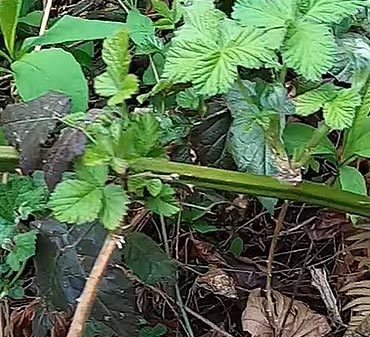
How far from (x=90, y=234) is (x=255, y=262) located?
399mm

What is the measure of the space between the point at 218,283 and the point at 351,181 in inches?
12.9

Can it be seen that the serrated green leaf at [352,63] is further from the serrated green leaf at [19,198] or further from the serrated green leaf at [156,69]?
the serrated green leaf at [19,198]

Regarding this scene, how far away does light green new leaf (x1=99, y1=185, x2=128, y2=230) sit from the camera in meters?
0.71

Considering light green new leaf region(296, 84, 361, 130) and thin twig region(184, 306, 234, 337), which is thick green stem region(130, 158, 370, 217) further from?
thin twig region(184, 306, 234, 337)

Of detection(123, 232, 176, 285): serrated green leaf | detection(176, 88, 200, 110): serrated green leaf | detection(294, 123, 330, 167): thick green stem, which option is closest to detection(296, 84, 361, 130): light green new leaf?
detection(294, 123, 330, 167): thick green stem

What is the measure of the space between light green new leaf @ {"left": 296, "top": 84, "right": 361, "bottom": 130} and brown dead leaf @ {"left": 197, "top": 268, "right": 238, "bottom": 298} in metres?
0.41

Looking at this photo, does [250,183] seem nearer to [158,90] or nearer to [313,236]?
[158,90]

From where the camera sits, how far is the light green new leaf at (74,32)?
0.88 metres

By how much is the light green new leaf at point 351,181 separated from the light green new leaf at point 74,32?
0.28m

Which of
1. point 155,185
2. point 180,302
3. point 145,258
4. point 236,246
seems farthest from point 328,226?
point 155,185

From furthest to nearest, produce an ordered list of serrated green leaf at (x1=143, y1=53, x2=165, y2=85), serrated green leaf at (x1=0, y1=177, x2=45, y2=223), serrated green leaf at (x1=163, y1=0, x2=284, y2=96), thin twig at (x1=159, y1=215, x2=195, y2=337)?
thin twig at (x1=159, y1=215, x2=195, y2=337) → serrated green leaf at (x1=143, y1=53, x2=165, y2=85) → serrated green leaf at (x1=0, y1=177, x2=45, y2=223) → serrated green leaf at (x1=163, y1=0, x2=284, y2=96)

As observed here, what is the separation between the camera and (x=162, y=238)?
1.09 meters

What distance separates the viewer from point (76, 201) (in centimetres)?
71

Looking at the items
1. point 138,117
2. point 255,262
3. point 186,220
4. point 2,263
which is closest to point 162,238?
point 186,220
